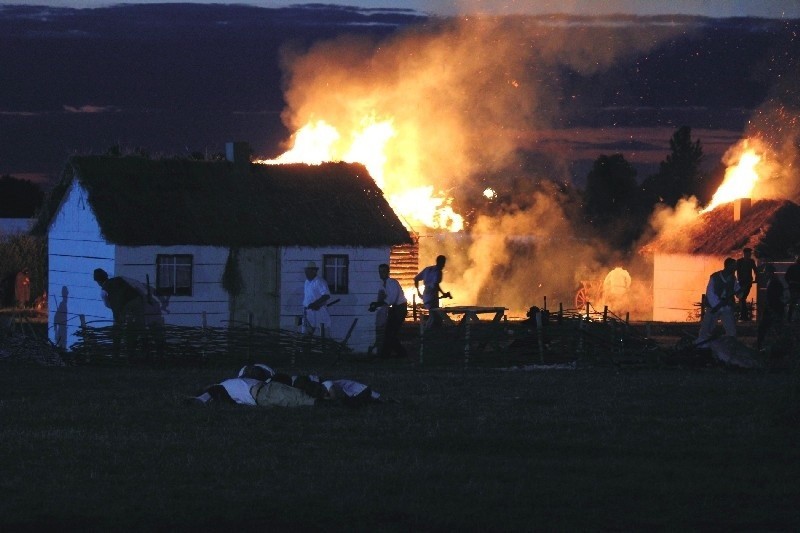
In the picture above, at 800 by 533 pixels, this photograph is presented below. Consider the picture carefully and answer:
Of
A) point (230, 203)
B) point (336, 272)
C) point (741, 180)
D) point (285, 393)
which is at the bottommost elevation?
point (285, 393)

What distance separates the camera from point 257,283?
30.6 metres

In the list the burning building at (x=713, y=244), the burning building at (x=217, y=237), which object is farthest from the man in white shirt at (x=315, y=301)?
the burning building at (x=713, y=244)

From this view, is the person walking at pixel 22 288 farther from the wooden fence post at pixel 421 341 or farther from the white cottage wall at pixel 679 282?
the wooden fence post at pixel 421 341

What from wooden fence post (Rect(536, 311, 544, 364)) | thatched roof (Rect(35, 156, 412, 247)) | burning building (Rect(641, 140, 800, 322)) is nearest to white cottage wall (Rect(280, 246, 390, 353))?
thatched roof (Rect(35, 156, 412, 247))

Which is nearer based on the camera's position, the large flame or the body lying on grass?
the body lying on grass

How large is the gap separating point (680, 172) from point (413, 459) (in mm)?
102024

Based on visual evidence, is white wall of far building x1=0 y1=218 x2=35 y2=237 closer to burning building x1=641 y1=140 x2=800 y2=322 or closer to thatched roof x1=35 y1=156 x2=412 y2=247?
burning building x1=641 y1=140 x2=800 y2=322

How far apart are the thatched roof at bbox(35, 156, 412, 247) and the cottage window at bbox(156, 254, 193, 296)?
1.25 feet

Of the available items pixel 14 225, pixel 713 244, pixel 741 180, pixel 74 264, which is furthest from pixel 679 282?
pixel 14 225

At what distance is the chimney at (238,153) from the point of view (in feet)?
104

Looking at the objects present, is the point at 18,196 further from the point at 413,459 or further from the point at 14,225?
the point at 413,459

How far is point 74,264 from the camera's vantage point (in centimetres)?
3097

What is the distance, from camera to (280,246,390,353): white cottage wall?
101ft

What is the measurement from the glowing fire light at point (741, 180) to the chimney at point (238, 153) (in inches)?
880
